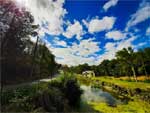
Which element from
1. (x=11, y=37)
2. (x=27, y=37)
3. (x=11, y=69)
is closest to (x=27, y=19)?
(x=27, y=37)

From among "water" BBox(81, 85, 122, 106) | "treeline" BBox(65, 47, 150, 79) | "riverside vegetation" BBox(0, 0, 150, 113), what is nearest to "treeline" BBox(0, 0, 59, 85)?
"riverside vegetation" BBox(0, 0, 150, 113)

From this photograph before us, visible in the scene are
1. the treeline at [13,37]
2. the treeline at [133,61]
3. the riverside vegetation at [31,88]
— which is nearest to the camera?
the riverside vegetation at [31,88]

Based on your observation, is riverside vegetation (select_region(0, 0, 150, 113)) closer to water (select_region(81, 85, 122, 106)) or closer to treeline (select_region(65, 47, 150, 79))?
water (select_region(81, 85, 122, 106))

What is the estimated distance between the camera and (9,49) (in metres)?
25.9

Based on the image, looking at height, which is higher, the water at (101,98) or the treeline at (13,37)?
the treeline at (13,37)

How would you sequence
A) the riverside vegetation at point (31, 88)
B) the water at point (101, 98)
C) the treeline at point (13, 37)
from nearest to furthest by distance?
the riverside vegetation at point (31, 88), the treeline at point (13, 37), the water at point (101, 98)

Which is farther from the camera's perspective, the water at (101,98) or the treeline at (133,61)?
the treeline at (133,61)

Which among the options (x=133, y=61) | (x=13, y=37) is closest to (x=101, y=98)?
(x=13, y=37)

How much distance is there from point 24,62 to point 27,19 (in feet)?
26.3

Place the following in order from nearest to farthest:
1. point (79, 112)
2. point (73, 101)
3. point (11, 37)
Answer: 1. point (79, 112)
2. point (73, 101)
3. point (11, 37)

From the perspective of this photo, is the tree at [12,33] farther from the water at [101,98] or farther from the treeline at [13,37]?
the water at [101,98]

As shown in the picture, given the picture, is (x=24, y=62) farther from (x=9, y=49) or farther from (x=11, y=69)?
(x=9, y=49)

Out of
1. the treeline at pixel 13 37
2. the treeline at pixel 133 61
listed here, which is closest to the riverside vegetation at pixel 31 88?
the treeline at pixel 13 37

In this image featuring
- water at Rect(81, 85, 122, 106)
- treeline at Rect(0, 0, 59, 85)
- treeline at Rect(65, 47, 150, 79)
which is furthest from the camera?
treeline at Rect(65, 47, 150, 79)
